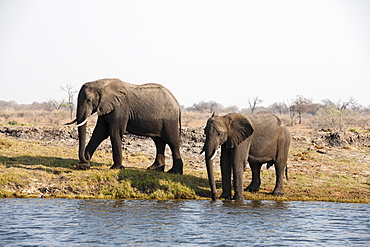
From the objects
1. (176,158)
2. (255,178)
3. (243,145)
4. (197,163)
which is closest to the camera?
(243,145)

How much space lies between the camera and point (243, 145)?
1822 cm

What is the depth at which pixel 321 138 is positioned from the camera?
3338 cm

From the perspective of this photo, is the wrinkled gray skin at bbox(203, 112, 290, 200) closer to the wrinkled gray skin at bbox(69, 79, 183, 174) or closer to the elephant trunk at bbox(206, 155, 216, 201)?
the elephant trunk at bbox(206, 155, 216, 201)

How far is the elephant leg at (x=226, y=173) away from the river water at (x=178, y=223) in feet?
2.35

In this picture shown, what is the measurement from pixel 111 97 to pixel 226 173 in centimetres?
540

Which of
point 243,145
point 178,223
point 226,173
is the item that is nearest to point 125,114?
point 226,173

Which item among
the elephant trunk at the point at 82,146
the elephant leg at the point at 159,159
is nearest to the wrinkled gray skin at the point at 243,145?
the elephant leg at the point at 159,159

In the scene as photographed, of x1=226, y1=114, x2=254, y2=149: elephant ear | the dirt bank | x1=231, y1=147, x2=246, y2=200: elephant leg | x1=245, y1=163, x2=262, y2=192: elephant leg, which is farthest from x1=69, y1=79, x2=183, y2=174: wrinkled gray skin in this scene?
x1=231, y1=147, x2=246, y2=200: elephant leg

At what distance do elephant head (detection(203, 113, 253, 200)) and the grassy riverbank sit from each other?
194 centimetres

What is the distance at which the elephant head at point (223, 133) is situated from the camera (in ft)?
57.3

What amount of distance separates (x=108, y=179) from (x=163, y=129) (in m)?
3.24

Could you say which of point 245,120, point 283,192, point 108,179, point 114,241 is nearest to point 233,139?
point 245,120

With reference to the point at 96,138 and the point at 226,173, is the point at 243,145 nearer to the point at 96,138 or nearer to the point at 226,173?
the point at 226,173

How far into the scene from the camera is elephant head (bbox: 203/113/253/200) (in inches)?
688
